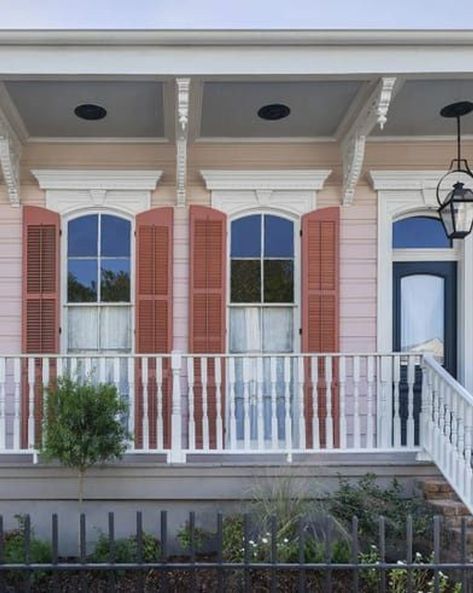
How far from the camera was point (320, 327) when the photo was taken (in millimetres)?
5984

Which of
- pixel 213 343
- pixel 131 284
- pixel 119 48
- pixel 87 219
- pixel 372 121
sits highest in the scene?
pixel 119 48

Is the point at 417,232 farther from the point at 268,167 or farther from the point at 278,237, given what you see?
the point at 268,167

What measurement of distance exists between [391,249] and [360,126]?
1340mm

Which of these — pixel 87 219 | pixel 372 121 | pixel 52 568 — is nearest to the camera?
pixel 52 568

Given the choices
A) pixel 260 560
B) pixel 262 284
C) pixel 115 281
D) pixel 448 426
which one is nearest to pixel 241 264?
pixel 262 284

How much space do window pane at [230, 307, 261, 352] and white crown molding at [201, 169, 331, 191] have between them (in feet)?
A: 3.92

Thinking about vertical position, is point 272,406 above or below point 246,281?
below

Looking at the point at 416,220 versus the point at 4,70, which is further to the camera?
the point at 416,220

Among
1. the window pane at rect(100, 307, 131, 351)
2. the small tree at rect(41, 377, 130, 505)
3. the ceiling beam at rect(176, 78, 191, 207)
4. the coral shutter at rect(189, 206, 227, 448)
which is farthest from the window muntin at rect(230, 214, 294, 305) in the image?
the small tree at rect(41, 377, 130, 505)

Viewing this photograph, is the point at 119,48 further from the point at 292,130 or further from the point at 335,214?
the point at 335,214

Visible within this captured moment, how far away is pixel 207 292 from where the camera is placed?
601 centimetres

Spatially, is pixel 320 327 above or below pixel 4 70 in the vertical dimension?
below

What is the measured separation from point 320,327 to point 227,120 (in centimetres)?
212

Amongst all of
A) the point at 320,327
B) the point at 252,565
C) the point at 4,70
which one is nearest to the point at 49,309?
the point at 4,70
